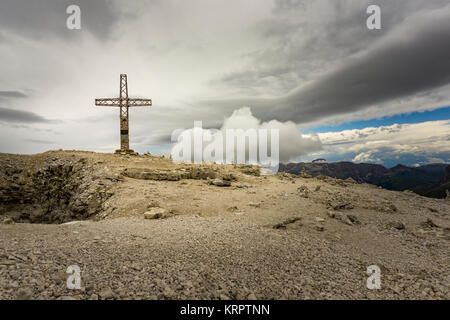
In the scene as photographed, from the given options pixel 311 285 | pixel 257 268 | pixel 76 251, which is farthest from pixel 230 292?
pixel 76 251

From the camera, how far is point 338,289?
6.52 metres
